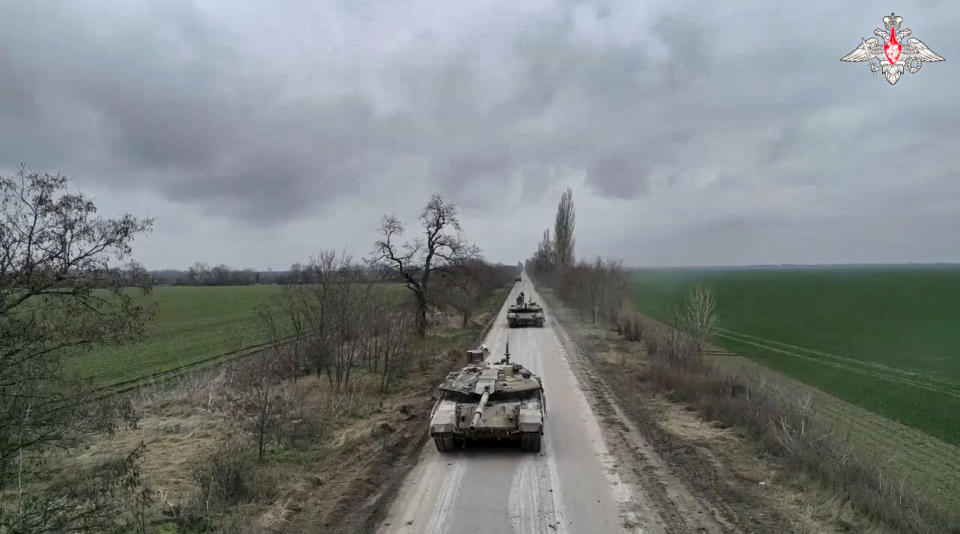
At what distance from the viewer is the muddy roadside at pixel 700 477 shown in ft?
26.2

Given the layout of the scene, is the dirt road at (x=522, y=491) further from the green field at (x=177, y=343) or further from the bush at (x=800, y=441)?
the green field at (x=177, y=343)

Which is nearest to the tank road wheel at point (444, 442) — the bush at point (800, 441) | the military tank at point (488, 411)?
the military tank at point (488, 411)

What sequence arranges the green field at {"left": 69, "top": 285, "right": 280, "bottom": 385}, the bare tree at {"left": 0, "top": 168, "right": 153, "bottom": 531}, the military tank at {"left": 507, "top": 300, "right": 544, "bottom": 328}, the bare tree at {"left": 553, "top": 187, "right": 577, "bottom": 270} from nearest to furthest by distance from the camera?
the bare tree at {"left": 0, "top": 168, "right": 153, "bottom": 531} < the green field at {"left": 69, "top": 285, "right": 280, "bottom": 385} < the military tank at {"left": 507, "top": 300, "right": 544, "bottom": 328} < the bare tree at {"left": 553, "top": 187, "right": 577, "bottom": 270}

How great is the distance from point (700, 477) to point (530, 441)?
10.5ft

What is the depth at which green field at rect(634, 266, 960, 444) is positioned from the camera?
69.7 feet

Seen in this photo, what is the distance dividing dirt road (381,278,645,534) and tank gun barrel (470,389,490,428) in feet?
2.39

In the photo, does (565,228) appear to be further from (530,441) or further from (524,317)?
(530,441)

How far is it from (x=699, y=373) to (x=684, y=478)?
9673mm

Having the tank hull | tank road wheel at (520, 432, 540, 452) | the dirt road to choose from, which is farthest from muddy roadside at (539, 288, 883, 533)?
the tank hull

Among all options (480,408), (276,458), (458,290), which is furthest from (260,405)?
(458,290)

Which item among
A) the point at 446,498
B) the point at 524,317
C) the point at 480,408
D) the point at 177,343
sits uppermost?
the point at 524,317

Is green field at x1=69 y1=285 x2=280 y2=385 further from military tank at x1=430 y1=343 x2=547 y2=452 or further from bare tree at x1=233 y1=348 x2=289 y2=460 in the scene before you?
military tank at x1=430 y1=343 x2=547 y2=452

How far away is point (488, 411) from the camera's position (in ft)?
38.1

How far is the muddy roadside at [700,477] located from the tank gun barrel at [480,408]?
9.33ft
